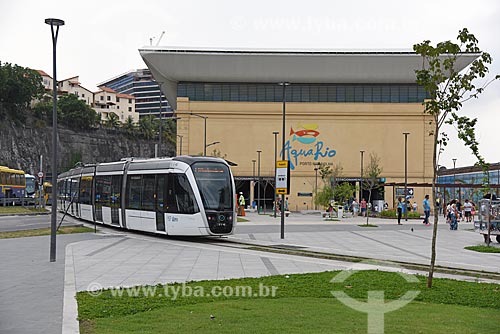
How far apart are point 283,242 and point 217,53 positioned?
49.6 m

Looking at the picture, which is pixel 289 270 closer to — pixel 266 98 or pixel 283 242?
pixel 283 242

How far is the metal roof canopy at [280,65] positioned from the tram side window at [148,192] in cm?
4668

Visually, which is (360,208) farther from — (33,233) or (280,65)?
(33,233)

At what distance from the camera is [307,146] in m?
75.7

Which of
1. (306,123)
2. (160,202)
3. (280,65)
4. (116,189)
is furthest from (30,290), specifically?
(306,123)

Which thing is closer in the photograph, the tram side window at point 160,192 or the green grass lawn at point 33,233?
the tram side window at point 160,192

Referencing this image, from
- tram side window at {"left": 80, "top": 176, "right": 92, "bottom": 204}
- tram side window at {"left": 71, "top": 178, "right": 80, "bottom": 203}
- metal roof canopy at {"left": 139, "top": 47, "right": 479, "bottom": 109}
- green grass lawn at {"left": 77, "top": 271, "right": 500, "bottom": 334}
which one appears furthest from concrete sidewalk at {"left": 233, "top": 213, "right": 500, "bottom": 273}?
metal roof canopy at {"left": 139, "top": 47, "right": 479, "bottom": 109}

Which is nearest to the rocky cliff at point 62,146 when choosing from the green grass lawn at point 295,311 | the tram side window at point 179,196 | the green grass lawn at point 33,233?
the green grass lawn at point 33,233

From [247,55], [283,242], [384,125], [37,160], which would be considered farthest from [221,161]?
[37,160]

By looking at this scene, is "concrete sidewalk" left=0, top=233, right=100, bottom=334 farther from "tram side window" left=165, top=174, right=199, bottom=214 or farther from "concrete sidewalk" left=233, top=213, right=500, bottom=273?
"concrete sidewalk" left=233, top=213, right=500, bottom=273

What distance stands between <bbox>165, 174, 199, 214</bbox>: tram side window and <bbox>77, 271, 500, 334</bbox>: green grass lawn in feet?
37.0

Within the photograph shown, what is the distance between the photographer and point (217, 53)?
70.8 m

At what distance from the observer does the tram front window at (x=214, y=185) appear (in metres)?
23.4

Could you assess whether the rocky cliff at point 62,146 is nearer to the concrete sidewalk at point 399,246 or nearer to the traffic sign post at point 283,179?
the traffic sign post at point 283,179
